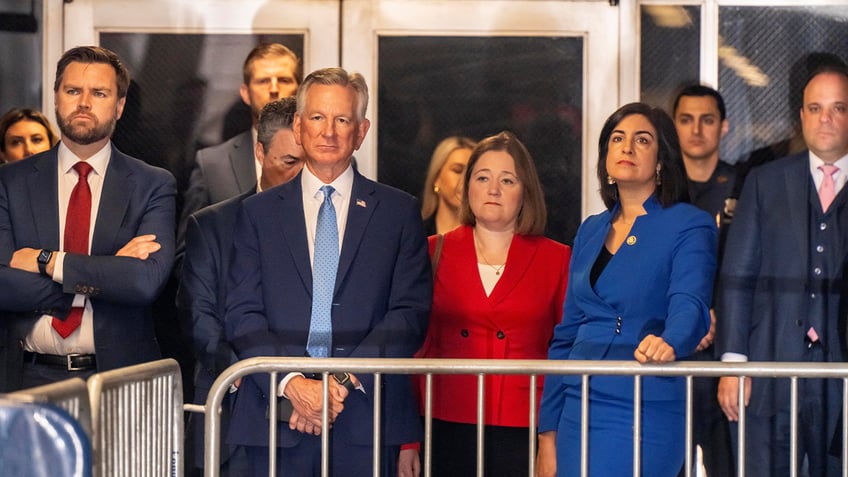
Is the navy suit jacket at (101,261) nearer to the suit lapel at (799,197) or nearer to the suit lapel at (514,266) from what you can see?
the suit lapel at (514,266)

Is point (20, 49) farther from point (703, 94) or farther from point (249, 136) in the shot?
point (703, 94)

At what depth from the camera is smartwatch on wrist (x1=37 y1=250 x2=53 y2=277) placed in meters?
4.82

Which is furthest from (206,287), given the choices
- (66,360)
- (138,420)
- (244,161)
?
(138,420)

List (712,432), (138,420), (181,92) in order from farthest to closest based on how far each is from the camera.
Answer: (181,92) < (712,432) < (138,420)

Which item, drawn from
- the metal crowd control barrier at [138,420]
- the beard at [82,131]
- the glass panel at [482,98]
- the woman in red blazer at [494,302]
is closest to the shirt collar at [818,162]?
the woman in red blazer at [494,302]

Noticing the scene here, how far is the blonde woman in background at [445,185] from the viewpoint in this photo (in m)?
6.37

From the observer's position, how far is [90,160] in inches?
202

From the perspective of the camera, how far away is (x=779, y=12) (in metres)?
6.76

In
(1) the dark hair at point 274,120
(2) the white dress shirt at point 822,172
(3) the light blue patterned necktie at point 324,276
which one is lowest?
(3) the light blue patterned necktie at point 324,276

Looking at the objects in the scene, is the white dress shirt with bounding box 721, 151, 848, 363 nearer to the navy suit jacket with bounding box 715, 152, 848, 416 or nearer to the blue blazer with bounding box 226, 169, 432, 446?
the navy suit jacket with bounding box 715, 152, 848, 416

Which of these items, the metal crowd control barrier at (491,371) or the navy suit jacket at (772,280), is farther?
the navy suit jacket at (772,280)

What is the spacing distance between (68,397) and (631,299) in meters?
2.27

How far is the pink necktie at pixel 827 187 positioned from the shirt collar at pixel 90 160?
110 inches

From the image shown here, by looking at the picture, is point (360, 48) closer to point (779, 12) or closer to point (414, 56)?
point (414, 56)
